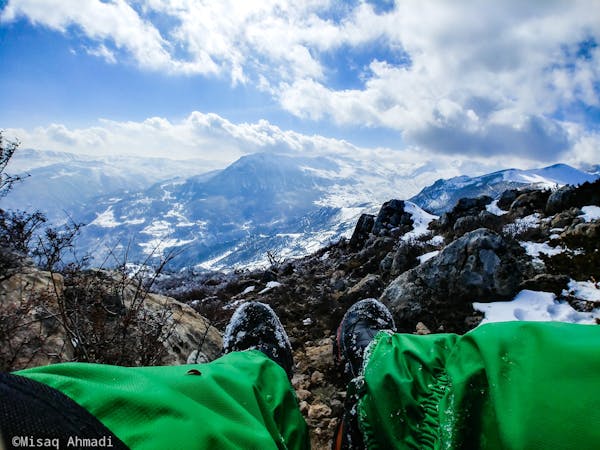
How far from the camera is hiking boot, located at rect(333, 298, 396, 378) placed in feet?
10.0

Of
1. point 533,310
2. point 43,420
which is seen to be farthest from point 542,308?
point 43,420

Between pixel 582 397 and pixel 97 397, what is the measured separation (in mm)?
1676

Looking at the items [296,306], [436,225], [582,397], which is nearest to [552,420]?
[582,397]

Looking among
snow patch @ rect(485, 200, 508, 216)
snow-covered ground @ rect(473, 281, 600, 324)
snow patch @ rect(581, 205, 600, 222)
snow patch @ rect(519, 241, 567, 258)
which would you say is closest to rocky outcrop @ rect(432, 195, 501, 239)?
snow patch @ rect(485, 200, 508, 216)

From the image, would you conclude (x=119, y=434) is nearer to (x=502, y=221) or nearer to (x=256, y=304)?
(x=256, y=304)

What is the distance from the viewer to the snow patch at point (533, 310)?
4053 millimetres

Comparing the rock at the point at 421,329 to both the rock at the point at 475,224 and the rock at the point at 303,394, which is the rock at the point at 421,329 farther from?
the rock at the point at 475,224

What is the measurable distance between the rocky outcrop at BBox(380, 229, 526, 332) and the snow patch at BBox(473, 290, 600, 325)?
0.18m

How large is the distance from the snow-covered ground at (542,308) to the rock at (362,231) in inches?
465

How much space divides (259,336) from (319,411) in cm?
102

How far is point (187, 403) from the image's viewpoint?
123cm

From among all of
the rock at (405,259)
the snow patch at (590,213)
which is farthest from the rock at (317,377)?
the snow patch at (590,213)

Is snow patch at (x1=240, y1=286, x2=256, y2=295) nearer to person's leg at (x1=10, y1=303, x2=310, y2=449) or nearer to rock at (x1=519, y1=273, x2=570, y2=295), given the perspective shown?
rock at (x1=519, y1=273, x2=570, y2=295)

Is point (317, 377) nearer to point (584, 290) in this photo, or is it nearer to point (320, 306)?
point (320, 306)
